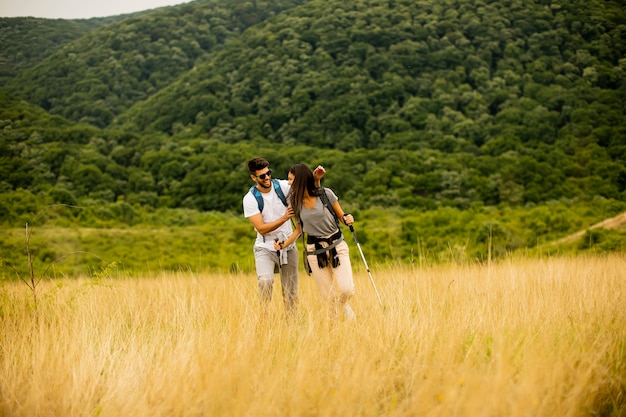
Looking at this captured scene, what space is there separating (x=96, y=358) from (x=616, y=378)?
3.29 meters

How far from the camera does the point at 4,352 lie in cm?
418

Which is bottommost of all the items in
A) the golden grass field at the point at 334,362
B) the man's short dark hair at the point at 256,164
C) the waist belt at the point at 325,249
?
the golden grass field at the point at 334,362

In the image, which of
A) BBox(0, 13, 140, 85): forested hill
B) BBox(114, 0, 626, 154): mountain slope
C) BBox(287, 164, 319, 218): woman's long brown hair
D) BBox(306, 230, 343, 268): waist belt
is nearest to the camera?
BBox(287, 164, 319, 218): woman's long brown hair

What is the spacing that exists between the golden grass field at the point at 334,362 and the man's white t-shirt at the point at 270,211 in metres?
0.64

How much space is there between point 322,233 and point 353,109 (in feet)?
197

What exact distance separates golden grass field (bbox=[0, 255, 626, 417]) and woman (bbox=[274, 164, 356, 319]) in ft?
0.88

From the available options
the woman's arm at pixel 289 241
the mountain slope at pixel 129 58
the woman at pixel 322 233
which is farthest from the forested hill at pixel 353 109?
the woman at pixel 322 233

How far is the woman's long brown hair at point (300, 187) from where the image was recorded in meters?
5.03

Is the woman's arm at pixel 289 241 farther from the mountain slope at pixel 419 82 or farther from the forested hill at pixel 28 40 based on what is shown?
the forested hill at pixel 28 40

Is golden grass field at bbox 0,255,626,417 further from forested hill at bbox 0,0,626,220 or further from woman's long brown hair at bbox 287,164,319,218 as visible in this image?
forested hill at bbox 0,0,626,220

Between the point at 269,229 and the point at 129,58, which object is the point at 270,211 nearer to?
the point at 269,229

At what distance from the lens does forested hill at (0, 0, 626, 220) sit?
49.0 metres

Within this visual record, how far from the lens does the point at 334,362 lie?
393 cm

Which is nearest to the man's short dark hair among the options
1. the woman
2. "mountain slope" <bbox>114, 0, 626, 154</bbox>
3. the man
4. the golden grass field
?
the man
